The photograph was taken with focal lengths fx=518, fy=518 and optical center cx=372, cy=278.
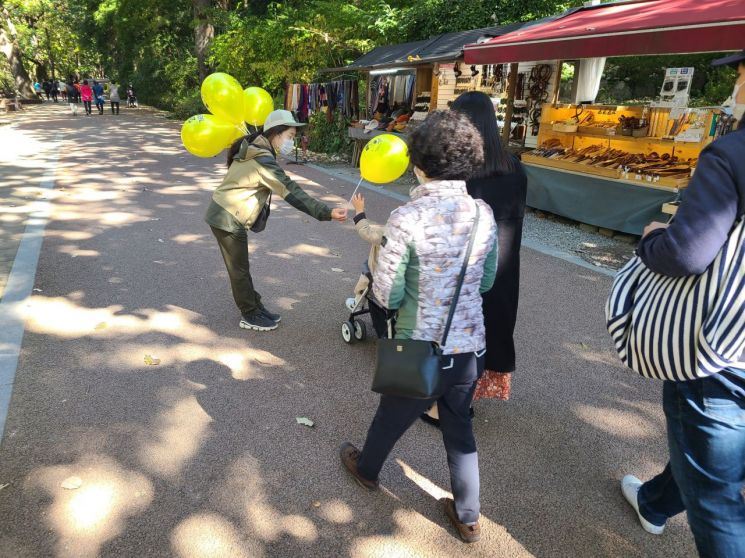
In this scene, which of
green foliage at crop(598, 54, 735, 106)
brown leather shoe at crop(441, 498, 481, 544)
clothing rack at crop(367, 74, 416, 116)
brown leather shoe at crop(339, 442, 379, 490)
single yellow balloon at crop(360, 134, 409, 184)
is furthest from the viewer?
green foliage at crop(598, 54, 735, 106)

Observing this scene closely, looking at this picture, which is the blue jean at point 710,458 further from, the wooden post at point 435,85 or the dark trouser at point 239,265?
the wooden post at point 435,85

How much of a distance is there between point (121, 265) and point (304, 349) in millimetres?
2816

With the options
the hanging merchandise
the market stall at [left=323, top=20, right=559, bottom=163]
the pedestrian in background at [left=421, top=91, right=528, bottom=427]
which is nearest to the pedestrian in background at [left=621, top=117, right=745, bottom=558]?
the pedestrian in background at [left=421, top=91, right=528, bottom=427]

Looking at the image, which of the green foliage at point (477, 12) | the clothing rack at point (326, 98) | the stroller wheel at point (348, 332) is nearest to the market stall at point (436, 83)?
the clothing rack at point (326, 98)

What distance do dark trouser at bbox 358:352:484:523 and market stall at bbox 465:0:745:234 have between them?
4925 mm

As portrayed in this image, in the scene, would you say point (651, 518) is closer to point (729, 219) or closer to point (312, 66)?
point (729, 219)

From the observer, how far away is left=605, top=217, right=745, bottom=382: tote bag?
58.6 inches

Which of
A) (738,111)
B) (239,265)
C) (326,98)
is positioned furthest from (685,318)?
(326,98)

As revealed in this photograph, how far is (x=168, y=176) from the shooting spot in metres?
11.0

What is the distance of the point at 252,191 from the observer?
3.93 metres

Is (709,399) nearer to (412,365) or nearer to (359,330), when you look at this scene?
(412,365)

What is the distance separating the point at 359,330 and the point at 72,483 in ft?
7.06

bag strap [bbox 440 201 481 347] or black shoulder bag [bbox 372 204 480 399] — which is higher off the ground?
bag strap [bbox 440 201 481 347]

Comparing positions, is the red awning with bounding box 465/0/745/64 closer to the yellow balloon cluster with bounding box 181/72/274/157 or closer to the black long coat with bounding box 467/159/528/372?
the black long coat with bounding box 467/159/528/372
